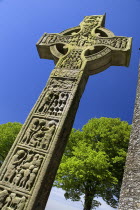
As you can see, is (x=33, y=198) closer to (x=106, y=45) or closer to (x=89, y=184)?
(x=106, y=45)

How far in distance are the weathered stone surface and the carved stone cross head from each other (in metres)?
7.95

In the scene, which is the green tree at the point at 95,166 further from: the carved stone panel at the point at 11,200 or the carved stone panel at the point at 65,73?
the carved stone panel at the point at 11,200

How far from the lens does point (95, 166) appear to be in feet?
43.3

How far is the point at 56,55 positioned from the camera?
4328mm

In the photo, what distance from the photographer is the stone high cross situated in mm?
2543

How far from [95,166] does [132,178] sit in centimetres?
321

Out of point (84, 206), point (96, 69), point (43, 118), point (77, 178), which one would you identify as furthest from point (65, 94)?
point (84, 206)

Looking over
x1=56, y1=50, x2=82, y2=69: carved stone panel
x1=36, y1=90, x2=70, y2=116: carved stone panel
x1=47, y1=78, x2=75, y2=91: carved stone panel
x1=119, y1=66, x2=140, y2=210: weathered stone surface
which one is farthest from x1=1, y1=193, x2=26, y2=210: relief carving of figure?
x1=119, y1=66, x2=140, y2=210: weathered stone surface

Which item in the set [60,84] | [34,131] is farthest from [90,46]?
[34,131]

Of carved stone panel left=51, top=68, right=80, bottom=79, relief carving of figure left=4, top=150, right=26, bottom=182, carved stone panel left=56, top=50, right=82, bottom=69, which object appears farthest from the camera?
carved stone panel left=56, top=50, right=82, bottom=69

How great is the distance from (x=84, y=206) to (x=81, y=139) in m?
6.20

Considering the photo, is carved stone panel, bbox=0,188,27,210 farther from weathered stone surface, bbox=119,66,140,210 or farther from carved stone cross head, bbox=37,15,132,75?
weathered stone surface, bbox=119,66,140,210

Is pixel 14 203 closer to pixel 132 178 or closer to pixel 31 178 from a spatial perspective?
pixel 31 178

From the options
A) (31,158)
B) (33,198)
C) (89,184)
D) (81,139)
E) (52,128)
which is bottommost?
(33,198)
